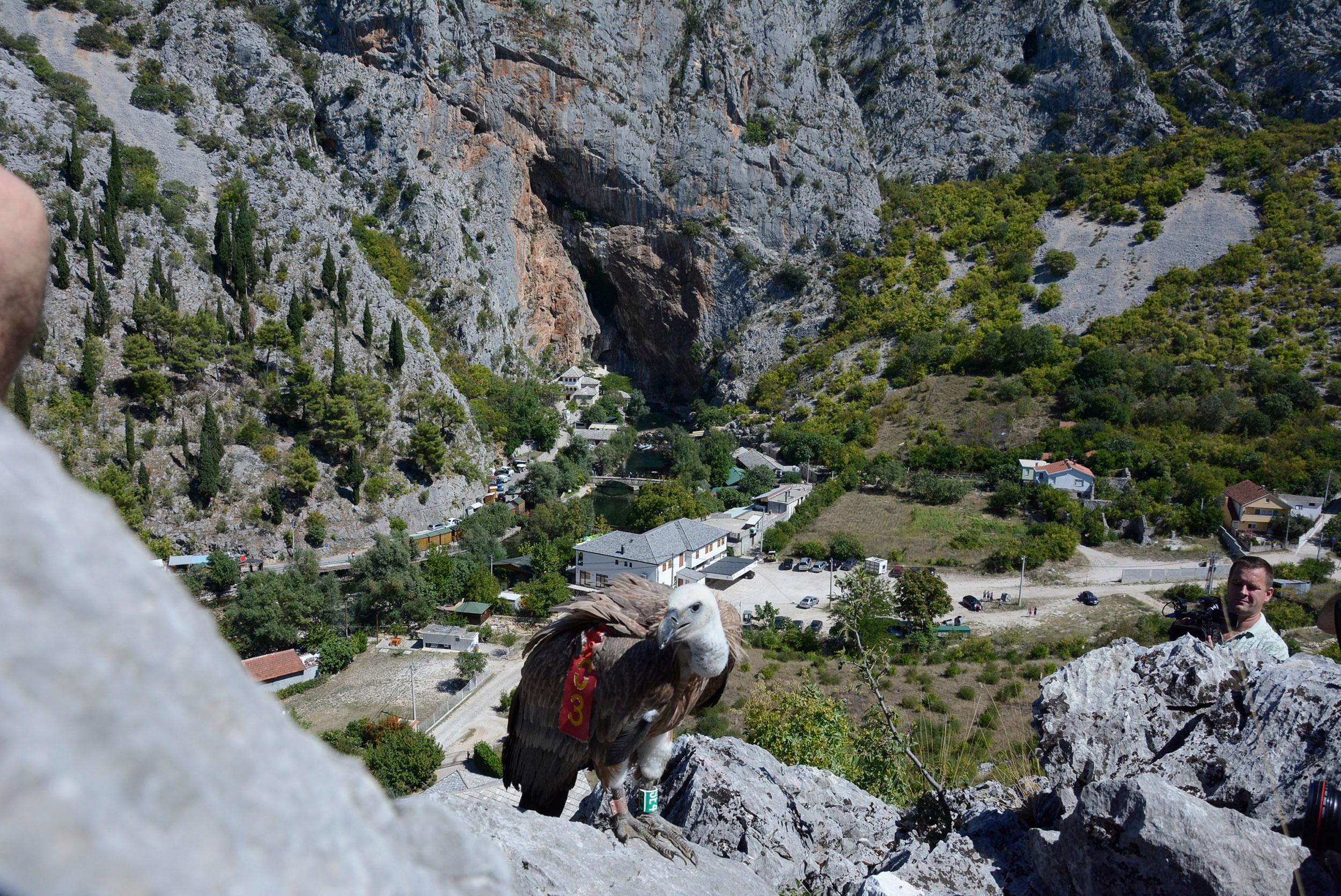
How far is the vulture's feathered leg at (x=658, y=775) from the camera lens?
335 centimetres

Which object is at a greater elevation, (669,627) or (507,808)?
(669,627)

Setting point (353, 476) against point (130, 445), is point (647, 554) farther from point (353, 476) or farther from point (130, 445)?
point (130, 445)

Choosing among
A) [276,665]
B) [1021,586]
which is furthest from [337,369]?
[1021,586]

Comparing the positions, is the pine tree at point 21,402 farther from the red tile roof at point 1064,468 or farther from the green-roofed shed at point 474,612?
the red tile roof at point 1064,468

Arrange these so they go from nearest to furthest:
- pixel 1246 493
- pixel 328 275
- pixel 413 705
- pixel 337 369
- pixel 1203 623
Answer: pixel 1203 623 → pixel 413 705 → pixel 1246 493 → pixel 337 369 → pixel 328 275

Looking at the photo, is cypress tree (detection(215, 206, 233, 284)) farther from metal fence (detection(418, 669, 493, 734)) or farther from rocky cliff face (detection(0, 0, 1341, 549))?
metal fence (detection(418, 669, 493, 734))

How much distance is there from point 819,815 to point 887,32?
5237 cm

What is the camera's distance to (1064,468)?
25500 millimetres

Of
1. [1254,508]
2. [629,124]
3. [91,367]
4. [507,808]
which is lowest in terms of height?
[1254,508]

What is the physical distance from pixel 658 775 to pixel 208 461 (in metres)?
21.7

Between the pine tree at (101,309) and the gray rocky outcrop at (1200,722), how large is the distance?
2608 cm

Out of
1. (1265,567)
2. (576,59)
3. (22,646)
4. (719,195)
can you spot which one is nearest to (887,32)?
(719,195)

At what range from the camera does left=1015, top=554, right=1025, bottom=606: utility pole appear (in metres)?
19.2

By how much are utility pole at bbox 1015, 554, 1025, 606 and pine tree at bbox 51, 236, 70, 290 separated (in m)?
28.4
